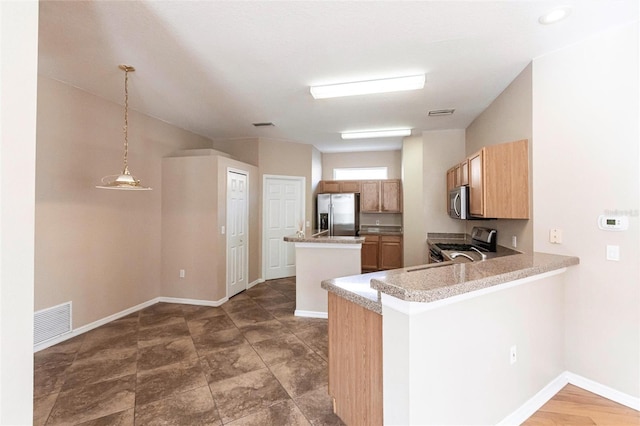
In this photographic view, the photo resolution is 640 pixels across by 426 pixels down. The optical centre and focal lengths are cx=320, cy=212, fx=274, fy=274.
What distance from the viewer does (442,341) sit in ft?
4.53

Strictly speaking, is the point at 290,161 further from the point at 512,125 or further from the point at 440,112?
the point at 512,125

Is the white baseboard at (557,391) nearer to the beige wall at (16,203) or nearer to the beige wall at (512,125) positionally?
the beige wall at (512,125)

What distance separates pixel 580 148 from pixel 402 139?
3.44 m

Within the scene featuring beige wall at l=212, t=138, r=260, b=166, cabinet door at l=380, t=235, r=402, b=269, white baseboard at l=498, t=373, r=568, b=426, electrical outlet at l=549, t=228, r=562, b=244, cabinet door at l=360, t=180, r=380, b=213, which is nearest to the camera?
white baseboard at l=498, t=373, r=568, b=426

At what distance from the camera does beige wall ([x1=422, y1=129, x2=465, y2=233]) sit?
469 centimetres

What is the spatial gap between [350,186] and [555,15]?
15.7ft

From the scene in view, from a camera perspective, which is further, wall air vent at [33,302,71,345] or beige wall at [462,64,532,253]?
wall air vent at [33,302,71,345]

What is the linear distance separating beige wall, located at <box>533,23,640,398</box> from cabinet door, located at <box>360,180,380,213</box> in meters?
4.02

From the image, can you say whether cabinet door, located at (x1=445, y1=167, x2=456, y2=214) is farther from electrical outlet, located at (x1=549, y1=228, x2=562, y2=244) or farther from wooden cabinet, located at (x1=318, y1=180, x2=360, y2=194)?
wooden cabinet, located at (x1=318, y1=180, x2=360, y2=194)

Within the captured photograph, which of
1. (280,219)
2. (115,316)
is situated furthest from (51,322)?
(280,219)

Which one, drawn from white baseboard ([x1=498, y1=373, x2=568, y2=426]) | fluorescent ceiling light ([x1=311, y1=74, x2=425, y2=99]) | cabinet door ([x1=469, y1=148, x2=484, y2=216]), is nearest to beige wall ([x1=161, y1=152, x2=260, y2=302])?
fluorescent ceiling light ([x1=311, y1=74, x2=425, y2=99])

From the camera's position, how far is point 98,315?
3.42 m

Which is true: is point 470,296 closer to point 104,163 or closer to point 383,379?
point 383,379

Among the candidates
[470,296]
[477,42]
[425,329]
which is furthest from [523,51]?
[425,329]
